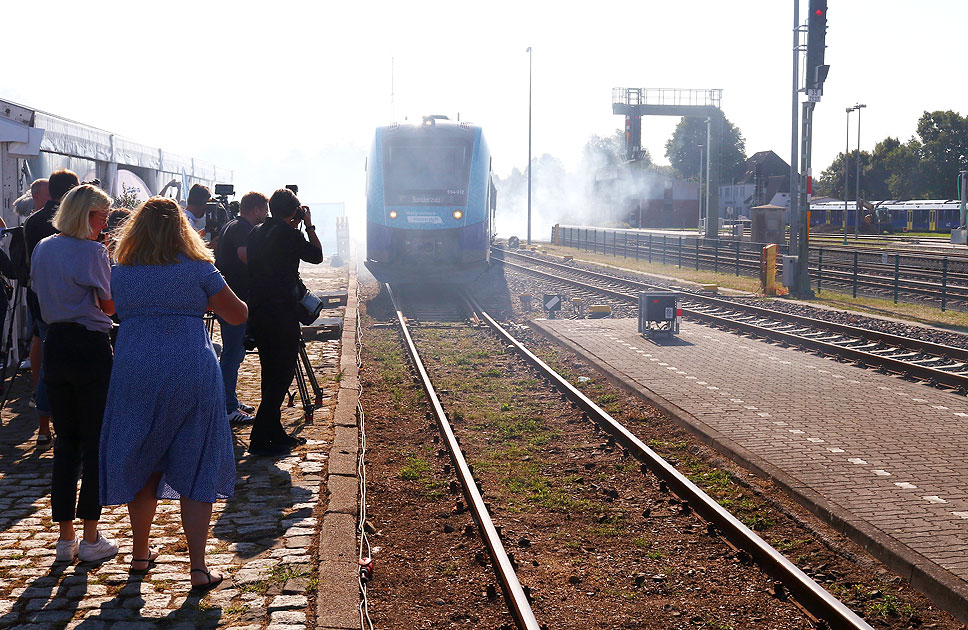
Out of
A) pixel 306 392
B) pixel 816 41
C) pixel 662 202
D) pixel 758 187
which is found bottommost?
pixel 306 392

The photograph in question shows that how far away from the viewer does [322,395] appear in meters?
9.67

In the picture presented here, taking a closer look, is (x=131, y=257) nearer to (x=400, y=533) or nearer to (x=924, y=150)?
(x=400, y=533)

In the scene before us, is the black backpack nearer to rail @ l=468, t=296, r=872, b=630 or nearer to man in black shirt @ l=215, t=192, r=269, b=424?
man in black shirt @ l=215, t=192, r=269, b=424

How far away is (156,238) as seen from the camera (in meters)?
4.49

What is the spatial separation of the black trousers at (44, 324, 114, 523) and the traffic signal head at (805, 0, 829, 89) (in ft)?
64.3

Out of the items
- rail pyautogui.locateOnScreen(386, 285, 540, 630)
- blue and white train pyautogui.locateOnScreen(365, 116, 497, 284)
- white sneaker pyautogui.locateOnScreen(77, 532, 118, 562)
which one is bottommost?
rail pyautogui.locateOnScreen(386, 285, 540, 630)

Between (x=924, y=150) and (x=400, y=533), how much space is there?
10225 centimetres

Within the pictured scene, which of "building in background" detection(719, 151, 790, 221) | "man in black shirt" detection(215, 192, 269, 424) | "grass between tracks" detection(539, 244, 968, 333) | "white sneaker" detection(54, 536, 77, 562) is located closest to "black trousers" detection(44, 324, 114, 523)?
"white sneaker" detection(54, 536, 77, 562)

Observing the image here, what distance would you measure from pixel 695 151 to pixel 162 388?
117 m

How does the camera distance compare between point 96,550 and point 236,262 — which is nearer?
point 96,550

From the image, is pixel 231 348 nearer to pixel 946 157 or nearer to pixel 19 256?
pixel 19 256

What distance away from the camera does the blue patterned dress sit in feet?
14.7

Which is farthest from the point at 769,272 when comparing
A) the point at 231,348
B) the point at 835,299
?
the point at 231,348

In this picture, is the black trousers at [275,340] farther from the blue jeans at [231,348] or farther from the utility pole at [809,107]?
the utility pole at [809,107]
